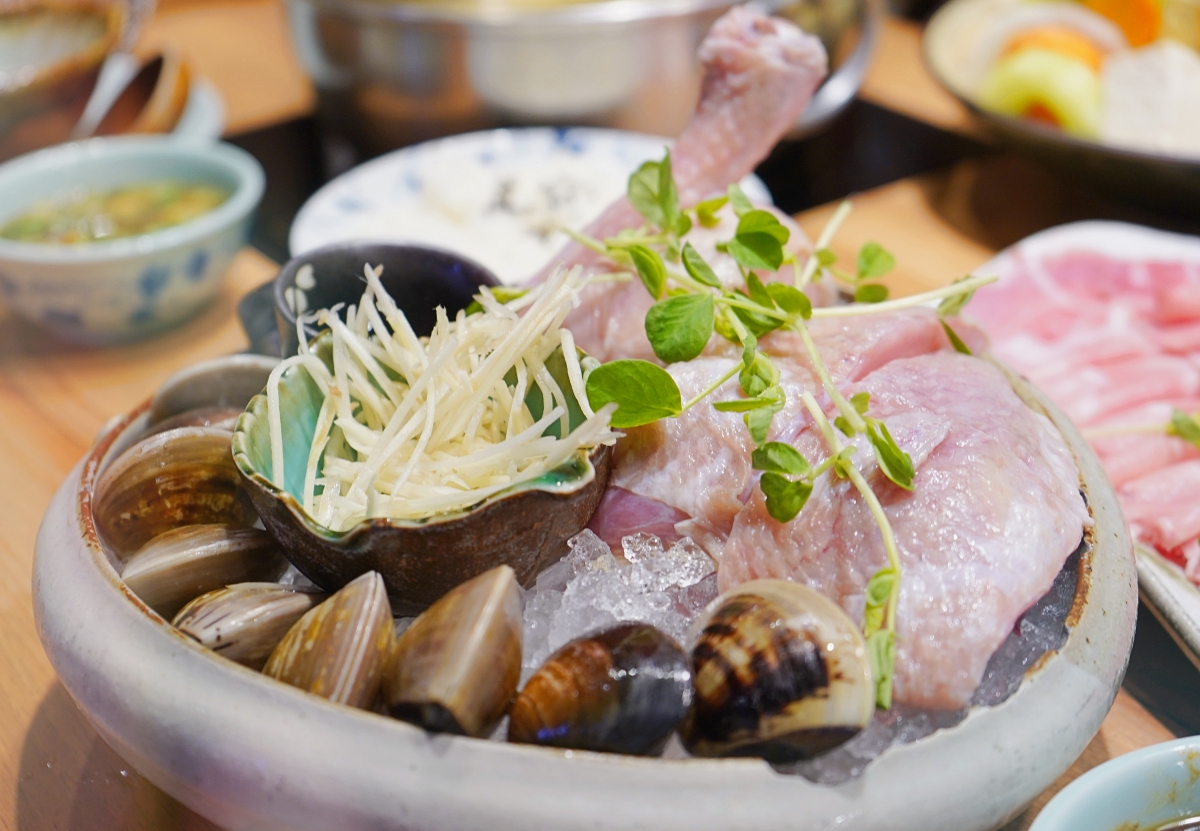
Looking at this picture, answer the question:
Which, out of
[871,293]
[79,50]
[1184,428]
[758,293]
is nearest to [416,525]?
[758,293]

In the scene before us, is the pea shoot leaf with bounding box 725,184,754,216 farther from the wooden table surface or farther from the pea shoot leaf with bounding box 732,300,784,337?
the wooden table surface

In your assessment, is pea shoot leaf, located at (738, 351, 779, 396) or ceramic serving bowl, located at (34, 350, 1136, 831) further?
pea shoot leaf, located at (738, 351, 779, 396)

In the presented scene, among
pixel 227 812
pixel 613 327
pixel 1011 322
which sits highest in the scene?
pixel 613 327

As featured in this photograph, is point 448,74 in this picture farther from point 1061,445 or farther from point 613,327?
point 1061,445

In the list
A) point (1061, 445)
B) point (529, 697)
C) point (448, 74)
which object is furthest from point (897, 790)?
point (448, 74)

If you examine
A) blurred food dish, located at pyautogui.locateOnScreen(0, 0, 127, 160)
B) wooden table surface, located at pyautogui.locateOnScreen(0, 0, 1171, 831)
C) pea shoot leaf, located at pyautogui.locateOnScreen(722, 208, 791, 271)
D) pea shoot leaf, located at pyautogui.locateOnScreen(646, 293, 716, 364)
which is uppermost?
pea shoot leaf, located at pyautogui.locateOnScreen(722, 208, 791, 271)

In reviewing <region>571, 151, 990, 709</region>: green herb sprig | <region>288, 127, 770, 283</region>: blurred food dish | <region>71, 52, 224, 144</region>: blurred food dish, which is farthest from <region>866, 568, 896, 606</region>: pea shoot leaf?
<region>71, 52, 224, 144</region>: blurred food dish

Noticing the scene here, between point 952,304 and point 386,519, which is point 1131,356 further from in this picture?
point 386,519

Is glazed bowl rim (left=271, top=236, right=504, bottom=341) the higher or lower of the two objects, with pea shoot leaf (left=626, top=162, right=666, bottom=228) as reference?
lower
